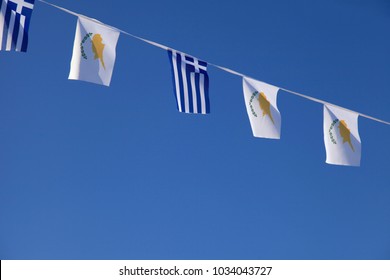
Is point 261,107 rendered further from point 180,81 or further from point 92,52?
point 92,52

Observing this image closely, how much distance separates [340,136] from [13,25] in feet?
8.37

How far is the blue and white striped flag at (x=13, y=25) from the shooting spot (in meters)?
4.29

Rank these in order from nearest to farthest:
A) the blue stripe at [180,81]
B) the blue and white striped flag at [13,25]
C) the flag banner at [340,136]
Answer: the blue and white striped flag at [13,25] < the blue stripe at [180,81] < the flag banner at [340,136]

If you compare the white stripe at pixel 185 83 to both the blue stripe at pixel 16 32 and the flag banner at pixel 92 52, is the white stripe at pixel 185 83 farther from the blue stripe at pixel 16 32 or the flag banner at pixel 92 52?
the blue stripe at pixel 16 32

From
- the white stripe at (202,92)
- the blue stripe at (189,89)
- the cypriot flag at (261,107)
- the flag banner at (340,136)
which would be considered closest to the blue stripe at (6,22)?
the blue stripe at (189,89)

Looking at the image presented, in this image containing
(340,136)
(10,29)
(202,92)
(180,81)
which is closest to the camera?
(10,29)

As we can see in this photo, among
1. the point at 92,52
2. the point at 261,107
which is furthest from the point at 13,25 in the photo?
the point at 261,107

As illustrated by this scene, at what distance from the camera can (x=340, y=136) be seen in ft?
17.9

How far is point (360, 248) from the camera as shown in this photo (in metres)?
7.25

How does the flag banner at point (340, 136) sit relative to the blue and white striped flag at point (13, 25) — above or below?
below
